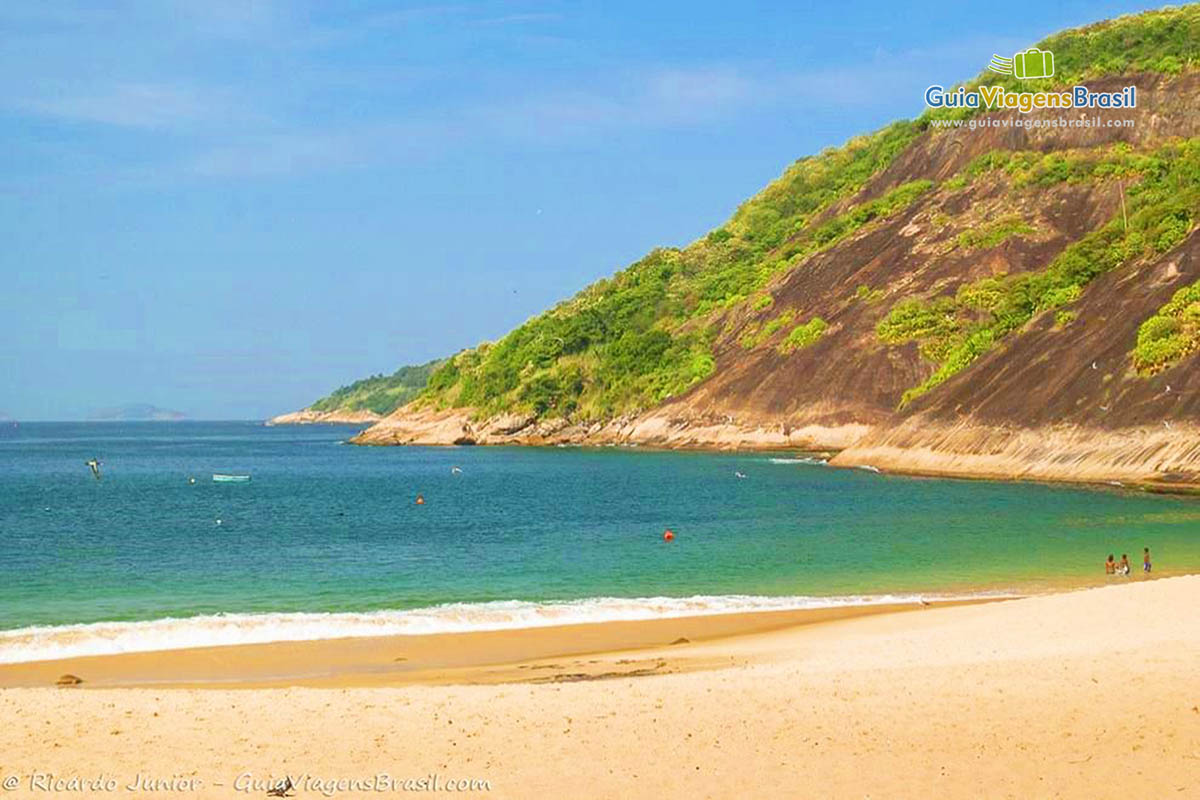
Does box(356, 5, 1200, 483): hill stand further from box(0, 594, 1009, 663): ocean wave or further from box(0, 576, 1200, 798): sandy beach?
box(0, 576, 1200, 798): sandy beach

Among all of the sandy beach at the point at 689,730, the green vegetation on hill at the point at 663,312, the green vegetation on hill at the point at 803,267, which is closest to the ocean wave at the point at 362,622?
the sandy beach at the point at 689,730

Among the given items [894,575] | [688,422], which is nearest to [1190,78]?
[688,422]

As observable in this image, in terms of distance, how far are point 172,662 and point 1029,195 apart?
384 feet

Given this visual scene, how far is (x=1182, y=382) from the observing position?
6925 centimetres

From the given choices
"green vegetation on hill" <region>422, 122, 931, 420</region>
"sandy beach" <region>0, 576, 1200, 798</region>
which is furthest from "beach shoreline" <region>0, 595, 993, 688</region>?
"green vegetation on hill" <region>422, 122, 931, 420</region>

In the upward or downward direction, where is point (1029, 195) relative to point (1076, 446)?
upward

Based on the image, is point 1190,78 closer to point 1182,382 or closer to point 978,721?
point 1182,382

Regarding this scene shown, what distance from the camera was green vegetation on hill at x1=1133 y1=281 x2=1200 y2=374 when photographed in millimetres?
72188

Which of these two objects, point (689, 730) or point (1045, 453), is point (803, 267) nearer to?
point (1045, 453)

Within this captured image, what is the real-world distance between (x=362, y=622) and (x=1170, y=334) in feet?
206

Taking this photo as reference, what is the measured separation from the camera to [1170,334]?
73750 millimetres

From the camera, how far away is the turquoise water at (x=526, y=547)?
3262 centimetres

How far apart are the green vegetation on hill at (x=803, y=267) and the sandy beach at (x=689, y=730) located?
75.2 m

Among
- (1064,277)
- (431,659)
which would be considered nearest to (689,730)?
(431,659)
